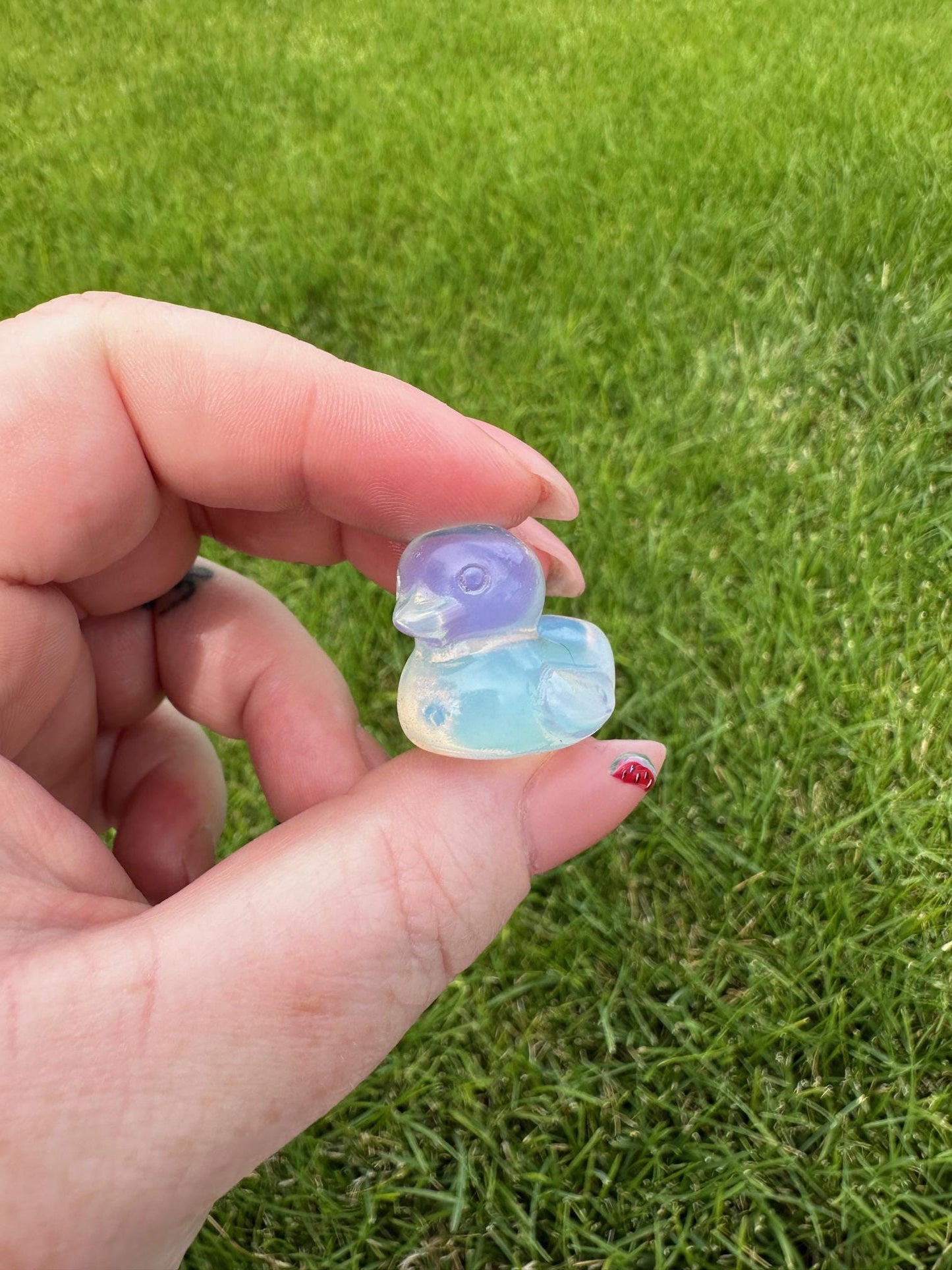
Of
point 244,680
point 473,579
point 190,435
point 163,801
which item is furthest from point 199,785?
point 473,579

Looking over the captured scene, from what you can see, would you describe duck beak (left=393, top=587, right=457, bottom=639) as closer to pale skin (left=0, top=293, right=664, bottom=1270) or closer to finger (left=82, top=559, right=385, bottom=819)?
pale skin (left=0, top=293, right=664, bottom=1270)

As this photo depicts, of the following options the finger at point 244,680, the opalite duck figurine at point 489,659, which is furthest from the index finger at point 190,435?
the finger at point 244,680

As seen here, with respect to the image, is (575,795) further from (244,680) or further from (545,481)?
(244,680)

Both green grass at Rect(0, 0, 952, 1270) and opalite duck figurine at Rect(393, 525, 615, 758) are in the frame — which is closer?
opalite duck figurine at Rect(393, 525, 615, 758)

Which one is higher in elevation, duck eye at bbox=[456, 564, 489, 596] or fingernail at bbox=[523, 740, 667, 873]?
duck eye at bbox=[456, 564, 489, 596]

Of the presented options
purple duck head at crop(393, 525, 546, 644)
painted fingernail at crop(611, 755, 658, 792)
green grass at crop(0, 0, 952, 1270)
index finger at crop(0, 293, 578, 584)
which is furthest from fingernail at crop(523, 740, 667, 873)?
green grass at crop(0, 0, 952, 1270)

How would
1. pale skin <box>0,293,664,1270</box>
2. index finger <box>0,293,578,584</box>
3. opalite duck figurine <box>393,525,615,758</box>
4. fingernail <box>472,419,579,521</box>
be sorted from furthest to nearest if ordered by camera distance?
1. fingernail <box>472,419,579,521</box>
2. index finger <box>0,293,578,584</box>
3. opalite duck figurine <box>393,525,615,758</box>
4. pale skin <box>0,293,664,1270</box>

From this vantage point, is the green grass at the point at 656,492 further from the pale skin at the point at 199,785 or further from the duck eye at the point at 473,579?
the duck eye at the point at 473,579
